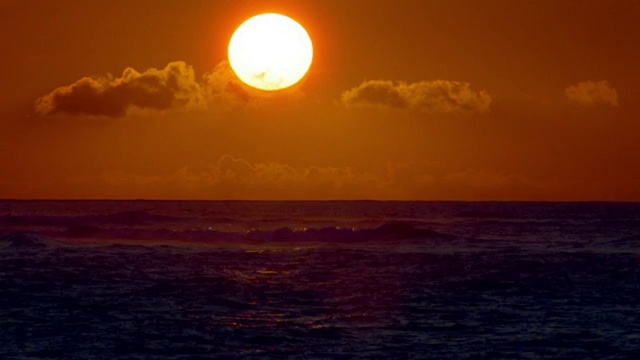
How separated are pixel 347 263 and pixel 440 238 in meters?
30.7

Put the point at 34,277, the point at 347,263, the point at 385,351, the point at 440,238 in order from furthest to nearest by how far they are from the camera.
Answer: the point at 440,238 < the point at 347,263 < the point at 34,277 < the point at 385,351

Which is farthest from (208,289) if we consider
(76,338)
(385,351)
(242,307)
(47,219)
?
(47,219)

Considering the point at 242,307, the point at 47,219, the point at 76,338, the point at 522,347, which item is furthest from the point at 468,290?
the point at 47,219

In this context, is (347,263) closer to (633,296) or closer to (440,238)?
(633,296)

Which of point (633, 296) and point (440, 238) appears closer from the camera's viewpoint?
point (633, 296)

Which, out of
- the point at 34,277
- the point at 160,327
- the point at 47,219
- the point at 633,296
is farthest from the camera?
the point at 47,219

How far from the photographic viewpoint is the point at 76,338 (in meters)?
24.7

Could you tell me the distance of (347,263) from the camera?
49406 millimetres

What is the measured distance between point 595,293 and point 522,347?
41.2 feet

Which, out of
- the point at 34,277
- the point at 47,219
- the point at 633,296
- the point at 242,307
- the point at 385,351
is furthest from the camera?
the point at 47,219

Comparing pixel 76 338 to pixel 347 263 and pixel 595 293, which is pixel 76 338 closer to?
pixel 595 293

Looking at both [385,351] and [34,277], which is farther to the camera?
[34,277]

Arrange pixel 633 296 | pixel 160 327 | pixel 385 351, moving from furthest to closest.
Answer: pixel 633 296 → pixel 160 327 → pixel 385 351

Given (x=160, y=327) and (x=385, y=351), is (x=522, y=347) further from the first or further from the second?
(x=160, y=327)
